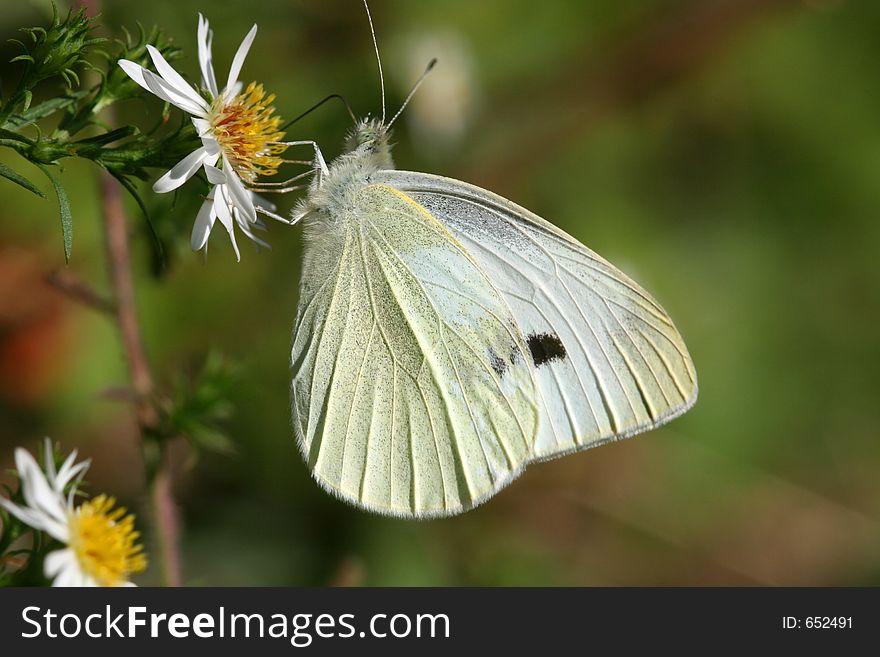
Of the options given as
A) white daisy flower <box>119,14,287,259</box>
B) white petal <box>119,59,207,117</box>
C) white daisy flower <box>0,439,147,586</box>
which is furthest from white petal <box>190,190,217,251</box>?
white daisy flower <box>0,439,147,586</box>

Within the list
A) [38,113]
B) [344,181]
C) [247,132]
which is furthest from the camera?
[344,181]

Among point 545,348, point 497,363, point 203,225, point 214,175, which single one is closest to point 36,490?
point 203,225

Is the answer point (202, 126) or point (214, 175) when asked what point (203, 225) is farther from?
point (202, 126)

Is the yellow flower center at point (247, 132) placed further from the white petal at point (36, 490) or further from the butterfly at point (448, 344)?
the white petal at point (36, 490)

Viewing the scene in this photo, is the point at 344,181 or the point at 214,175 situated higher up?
the point at 344,181

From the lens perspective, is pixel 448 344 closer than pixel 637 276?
Yes

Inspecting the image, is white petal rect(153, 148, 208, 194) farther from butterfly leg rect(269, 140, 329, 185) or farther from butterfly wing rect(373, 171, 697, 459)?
butterfly wing rect(373, 171, 697, 459)
